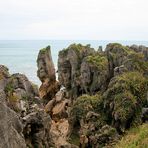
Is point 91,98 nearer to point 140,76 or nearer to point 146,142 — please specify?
point 140,76

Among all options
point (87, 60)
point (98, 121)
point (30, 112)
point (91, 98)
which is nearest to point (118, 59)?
point (87, 60)

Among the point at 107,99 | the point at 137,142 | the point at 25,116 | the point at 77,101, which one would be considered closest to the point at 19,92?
the point at 25,116

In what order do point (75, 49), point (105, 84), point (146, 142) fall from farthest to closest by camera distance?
point (75, 49), point (105, 84), point (146, 142)

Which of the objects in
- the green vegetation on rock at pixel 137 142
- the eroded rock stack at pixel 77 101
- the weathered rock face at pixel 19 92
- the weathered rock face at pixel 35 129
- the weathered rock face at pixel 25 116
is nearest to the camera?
the weathered rock face at pixel 25 116

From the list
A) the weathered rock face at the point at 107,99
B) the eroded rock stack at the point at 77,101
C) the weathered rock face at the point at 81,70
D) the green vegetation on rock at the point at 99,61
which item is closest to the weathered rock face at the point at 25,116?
the eroded rock stack at the point at 77,101

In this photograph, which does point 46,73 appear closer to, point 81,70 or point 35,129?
point 81,70

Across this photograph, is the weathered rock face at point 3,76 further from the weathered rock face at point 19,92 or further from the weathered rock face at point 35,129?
the weathered rock face at point 35,129

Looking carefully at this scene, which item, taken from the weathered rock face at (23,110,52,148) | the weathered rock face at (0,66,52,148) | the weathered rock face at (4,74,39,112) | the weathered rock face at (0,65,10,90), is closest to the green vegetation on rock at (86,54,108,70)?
the weathered rock face at (4,74,39,112)

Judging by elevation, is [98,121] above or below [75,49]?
below

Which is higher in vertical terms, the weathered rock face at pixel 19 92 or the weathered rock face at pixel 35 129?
the weathered rock face at pixel 19 92

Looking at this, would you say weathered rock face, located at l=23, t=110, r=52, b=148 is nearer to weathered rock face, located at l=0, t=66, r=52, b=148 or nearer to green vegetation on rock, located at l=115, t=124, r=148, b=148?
weathered rock face, located at l=0, t=66, r=52, b=148

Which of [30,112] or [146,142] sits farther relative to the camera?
[30,112]

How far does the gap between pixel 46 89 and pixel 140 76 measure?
868 inches

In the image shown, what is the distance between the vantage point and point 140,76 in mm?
47969
